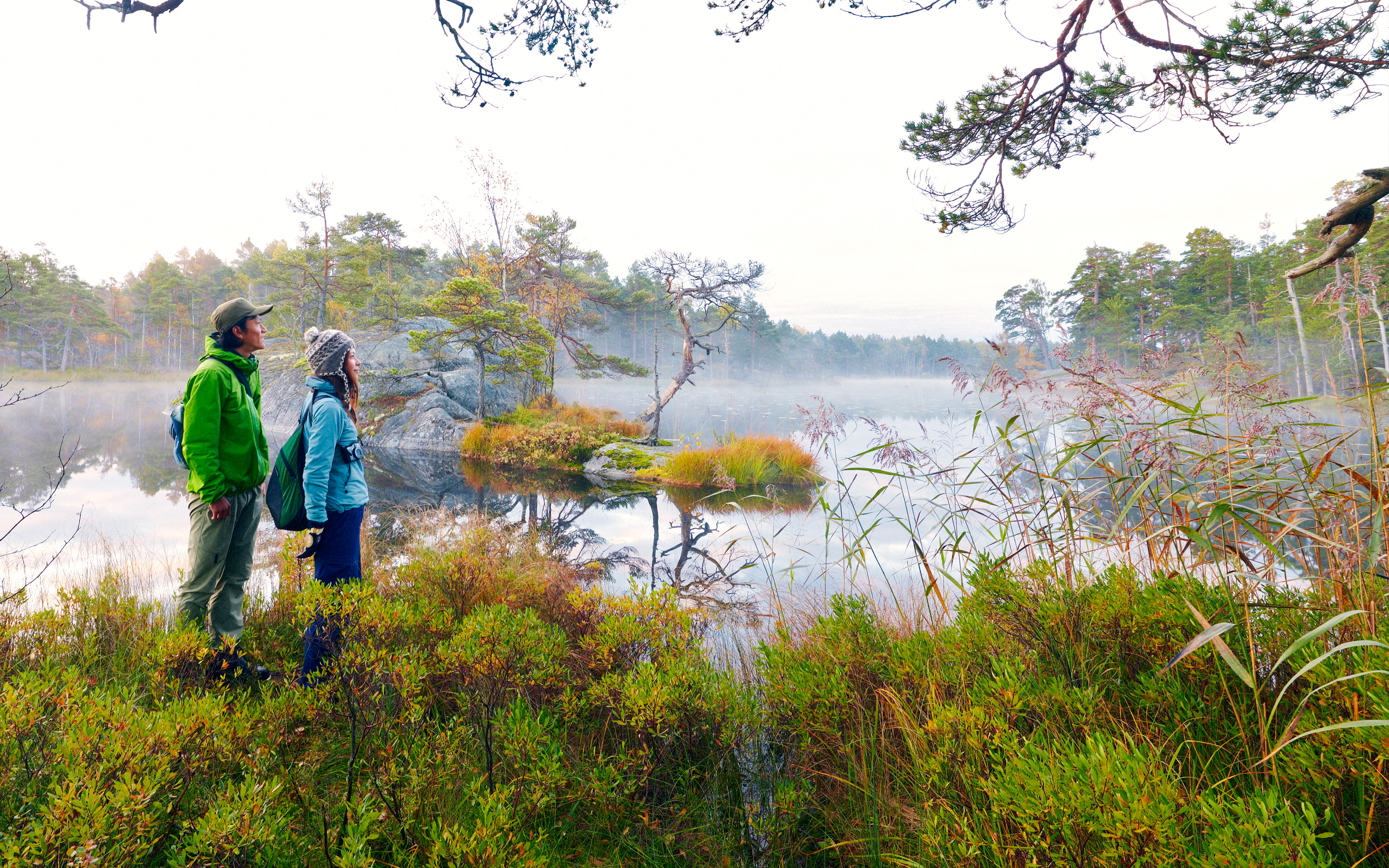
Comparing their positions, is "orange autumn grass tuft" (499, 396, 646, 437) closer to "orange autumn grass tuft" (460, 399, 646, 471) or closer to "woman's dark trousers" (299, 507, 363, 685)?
"orange autumn grass tuft" (460, 399, 646, 471)

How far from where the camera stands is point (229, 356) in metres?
2.95

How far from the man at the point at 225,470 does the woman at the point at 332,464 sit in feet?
0.88

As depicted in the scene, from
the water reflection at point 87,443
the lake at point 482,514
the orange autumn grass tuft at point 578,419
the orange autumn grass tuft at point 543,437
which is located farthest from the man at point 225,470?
the orange autumn grass tuft at point 578,419

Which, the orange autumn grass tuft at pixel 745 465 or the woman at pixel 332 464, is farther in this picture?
the orange autumn grass tuft at pixel 745 465

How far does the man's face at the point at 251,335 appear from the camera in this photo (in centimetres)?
304

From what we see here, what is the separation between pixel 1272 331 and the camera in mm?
23250

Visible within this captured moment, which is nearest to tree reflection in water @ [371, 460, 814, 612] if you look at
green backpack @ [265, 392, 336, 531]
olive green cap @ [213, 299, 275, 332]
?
green backpack @ [265, 392, 336, 531]

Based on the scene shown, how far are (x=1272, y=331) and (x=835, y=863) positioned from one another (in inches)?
1268

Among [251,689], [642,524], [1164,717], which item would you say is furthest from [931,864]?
[642,524]

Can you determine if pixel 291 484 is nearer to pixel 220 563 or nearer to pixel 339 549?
pixel 339 549

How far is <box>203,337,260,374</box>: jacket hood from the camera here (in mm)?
2938

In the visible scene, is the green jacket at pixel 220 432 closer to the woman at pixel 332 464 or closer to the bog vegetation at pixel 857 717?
the woman at pixel 332 464

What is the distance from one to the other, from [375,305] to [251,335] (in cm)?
2842

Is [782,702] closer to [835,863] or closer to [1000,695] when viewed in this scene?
[835,863]
